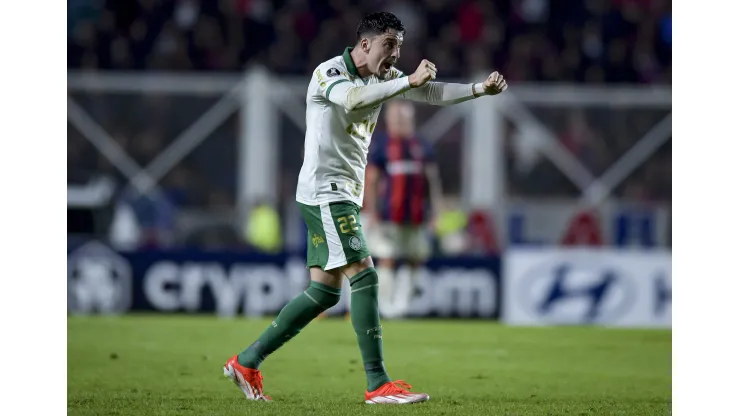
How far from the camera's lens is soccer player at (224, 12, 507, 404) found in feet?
18.7

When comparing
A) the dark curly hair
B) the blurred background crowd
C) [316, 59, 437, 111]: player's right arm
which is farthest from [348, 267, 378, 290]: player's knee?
the blurred background crowd

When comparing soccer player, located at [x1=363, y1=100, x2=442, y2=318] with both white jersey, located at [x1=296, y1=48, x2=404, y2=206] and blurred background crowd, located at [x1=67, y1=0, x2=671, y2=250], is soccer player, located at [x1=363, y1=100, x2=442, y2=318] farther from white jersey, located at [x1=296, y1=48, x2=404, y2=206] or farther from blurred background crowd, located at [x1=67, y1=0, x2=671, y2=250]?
white jersey, located at [x1=296, y1=48, x2=404, y2=206]

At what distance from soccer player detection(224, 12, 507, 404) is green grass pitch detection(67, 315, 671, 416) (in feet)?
0.63

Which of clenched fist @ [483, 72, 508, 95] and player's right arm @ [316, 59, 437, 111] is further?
clenched fist @ [483, 72, 508, 95]

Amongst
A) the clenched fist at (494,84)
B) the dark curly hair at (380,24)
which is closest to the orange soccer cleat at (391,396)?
the clenched fist at (494,84)

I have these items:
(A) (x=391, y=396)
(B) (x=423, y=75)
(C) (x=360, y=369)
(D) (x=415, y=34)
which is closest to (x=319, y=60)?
(D) (x=415, y=34)

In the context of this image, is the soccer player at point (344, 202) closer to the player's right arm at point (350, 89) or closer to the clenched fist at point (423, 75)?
the player's right arm at point (350, 89)

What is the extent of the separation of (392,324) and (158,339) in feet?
7.93

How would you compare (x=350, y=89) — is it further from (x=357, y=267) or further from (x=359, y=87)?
(x=357, y=267)

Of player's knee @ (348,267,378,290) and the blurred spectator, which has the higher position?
the blurred spectator

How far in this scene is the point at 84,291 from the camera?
1158 cm

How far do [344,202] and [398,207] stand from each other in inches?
216

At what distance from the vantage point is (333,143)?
5816mm
